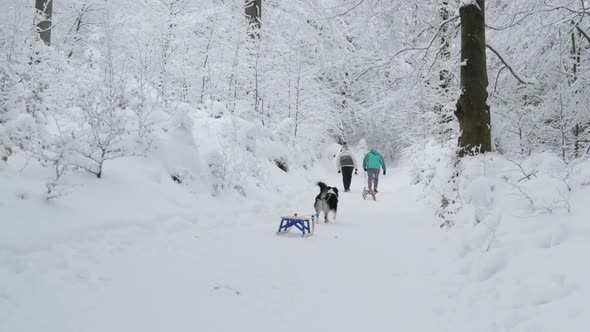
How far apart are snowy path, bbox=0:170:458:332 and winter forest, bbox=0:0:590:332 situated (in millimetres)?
22

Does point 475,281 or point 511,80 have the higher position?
point 511,80

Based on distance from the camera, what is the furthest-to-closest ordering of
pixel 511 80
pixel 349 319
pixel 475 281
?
1. pixel 511 80
2. pixel 475 281
3. pixel 349 319

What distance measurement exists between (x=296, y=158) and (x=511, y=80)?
8.86m

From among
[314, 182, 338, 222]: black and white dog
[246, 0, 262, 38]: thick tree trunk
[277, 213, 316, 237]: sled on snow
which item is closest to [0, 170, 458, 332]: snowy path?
[277, 213, 316, 237]: sled on snow

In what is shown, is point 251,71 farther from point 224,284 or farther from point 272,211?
point 224,284

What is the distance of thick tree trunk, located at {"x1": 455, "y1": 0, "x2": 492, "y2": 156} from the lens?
6.94m

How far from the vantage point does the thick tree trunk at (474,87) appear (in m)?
6.94

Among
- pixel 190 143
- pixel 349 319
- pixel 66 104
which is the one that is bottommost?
pixel 349 319

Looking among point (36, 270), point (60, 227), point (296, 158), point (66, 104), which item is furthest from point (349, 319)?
point (296, 158)

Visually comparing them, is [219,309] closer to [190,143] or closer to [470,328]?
[470,328]

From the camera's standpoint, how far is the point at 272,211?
8.55 metres

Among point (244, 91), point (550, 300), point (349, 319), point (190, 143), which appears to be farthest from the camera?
point (244, 91)

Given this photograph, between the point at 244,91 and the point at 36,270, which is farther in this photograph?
the point at 244,91

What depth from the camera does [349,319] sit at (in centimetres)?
339
